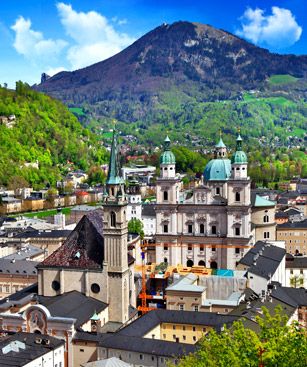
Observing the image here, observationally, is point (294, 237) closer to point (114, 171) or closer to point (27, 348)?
point (114, 171)

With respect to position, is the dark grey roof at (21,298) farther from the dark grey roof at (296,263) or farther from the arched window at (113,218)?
the dark grey roof at (296,263)

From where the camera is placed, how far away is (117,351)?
4569 centimetres

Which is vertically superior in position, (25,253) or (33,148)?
(33,148)

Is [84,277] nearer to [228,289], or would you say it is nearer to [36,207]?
[228,289]

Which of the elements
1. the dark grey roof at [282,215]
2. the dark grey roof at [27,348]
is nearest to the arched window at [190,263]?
the dark grey roof at [27,348]

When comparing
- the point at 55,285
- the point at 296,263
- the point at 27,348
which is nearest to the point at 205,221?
the point at 296,263

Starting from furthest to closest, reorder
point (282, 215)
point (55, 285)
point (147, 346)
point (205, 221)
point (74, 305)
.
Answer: point (282, 215), point (205, 221), point (55, 285), point (74, 305), point (147, 346)

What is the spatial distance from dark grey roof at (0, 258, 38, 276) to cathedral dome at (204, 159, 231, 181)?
25041mm

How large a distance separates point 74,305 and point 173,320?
872 centimetres

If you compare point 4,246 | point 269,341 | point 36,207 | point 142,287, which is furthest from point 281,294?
point 36,207

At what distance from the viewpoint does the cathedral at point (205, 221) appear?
74.8 m

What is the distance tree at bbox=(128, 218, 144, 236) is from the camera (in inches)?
4021

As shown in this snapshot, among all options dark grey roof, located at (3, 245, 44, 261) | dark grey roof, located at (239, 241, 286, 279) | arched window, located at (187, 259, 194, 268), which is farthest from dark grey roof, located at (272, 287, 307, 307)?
dark grey roof, located at (3, 245, 44, 261)

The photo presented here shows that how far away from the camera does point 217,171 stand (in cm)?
8112
